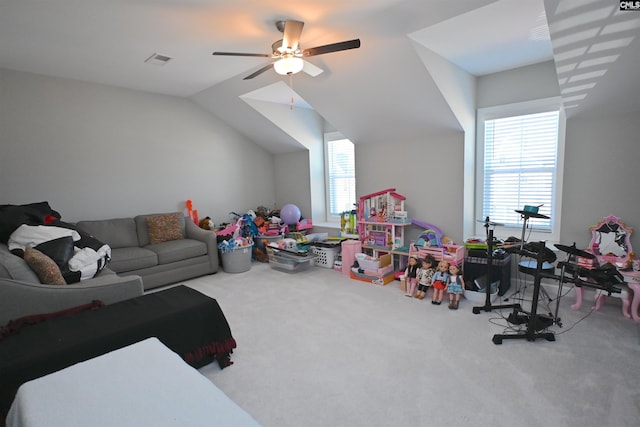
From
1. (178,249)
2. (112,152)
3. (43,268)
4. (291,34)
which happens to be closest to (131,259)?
(178,249)

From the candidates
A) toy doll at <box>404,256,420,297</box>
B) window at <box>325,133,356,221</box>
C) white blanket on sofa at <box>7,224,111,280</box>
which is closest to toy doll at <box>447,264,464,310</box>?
toy doll at <box>404,256,420,297</box>

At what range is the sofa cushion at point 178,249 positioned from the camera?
13.1 ft

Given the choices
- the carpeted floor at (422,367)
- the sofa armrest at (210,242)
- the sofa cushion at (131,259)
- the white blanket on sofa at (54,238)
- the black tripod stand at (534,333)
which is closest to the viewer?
the carpeted floor at (422,367)

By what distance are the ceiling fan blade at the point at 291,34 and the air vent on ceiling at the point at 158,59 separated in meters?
1.51

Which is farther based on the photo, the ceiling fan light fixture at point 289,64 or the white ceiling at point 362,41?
the ceiling fan light fixture at point 289,64

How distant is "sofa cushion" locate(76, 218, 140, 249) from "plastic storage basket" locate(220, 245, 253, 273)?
45.8 inches

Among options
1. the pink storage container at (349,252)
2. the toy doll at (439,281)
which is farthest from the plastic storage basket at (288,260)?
the toy doll at (439,281)

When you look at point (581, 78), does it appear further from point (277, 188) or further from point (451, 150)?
point (277, 188)

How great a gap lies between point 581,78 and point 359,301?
2.78 m

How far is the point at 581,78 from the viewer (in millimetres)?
2609

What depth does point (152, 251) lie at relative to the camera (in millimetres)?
3984

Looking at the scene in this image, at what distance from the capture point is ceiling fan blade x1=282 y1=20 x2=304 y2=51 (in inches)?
97.7

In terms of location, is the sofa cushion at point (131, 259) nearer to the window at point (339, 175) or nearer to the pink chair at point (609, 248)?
the window at point (339, 175)

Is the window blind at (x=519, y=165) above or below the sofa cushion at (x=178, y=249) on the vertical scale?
above
